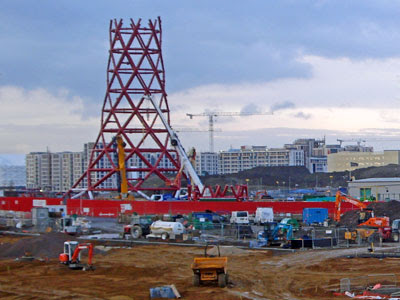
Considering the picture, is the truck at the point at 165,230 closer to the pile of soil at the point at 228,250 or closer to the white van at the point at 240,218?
the pile of soil at the point at 228,250

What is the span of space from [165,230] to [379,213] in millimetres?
22188

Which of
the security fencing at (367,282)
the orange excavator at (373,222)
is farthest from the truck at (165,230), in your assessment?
the security fencing at (367,282)

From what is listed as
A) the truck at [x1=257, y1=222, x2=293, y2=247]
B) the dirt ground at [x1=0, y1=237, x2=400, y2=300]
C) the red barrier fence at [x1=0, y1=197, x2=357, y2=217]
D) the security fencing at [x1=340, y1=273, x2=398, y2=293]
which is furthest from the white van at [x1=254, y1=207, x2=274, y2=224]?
the security fencing at [x1=340, y1=273, x2=398, y2=293]

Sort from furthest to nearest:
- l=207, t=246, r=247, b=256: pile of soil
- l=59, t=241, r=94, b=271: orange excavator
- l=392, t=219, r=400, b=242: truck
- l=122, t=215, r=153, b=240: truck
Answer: l=122, t=215, r=153, b=240: truck → l=392, t=219, r=400, b=242: truck → l=207, t=246, r=247, b=256: pile of soil → l=59, t=241, r=94, b=271: orange excavator

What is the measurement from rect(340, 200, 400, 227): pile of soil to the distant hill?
280 feet

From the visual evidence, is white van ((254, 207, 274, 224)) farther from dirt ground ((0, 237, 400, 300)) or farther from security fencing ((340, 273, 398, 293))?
security fencing ((340, 273, 398, 293))

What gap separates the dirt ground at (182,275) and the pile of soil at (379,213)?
18115 millimetres

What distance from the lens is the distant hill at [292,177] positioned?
154400mm

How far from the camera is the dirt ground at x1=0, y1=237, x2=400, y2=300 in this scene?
26.2 m

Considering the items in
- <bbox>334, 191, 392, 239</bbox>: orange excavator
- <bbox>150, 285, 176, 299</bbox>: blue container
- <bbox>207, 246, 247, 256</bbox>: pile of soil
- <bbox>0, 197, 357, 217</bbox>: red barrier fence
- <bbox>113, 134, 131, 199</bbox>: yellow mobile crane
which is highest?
<bbox>113, 134, 131, 199</bbox>: yellow mobile crane

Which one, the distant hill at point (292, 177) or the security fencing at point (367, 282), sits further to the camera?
the distant hill at point (292, 177)

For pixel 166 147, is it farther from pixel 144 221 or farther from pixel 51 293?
pixel 51 293

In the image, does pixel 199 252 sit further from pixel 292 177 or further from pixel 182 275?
pixel 292 177

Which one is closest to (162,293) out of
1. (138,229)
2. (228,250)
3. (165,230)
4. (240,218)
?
(228,250)
